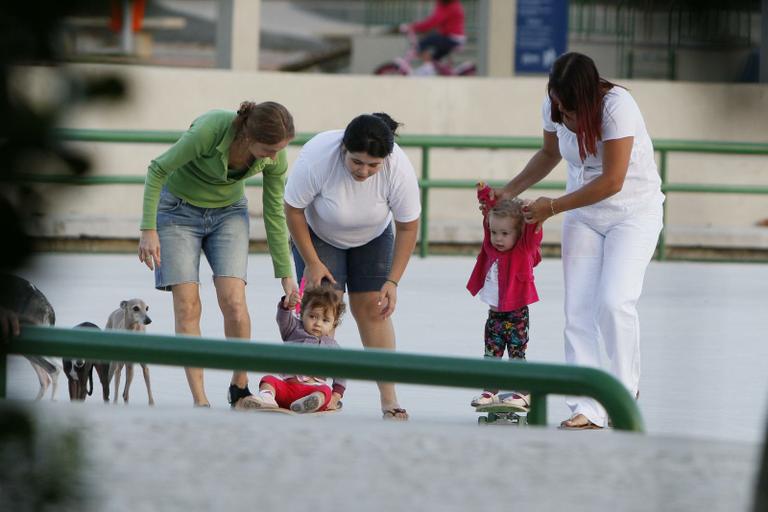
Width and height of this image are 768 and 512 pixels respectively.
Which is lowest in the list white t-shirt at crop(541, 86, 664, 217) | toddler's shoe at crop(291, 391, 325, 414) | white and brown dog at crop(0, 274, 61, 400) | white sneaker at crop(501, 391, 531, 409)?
toddler's shoe at crop(291, 391, 325, 414)

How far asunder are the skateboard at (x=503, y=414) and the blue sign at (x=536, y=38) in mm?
9224

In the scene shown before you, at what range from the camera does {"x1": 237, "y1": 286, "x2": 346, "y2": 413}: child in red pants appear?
5707 mm

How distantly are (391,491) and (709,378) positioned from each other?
3648mm

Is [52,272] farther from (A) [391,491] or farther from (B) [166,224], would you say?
(B) [166,224]

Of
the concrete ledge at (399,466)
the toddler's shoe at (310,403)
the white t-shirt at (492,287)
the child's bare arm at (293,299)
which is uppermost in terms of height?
the white t-shirt at (492,287)

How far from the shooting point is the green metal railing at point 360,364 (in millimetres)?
2908

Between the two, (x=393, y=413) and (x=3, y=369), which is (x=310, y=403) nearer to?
(x=393, y=413)

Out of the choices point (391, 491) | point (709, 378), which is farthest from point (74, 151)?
point (709, 378)

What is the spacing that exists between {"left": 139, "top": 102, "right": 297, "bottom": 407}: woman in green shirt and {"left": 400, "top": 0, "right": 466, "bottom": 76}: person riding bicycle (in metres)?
11.3

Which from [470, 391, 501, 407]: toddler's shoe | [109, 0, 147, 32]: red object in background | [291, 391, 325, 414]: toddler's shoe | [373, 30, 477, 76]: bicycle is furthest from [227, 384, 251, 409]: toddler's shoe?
[373, 30, 477, 76]: bicycle

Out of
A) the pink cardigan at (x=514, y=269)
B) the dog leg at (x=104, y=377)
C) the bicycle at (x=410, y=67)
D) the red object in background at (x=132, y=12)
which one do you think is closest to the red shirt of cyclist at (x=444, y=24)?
the bicycle at (x=410, y=67)

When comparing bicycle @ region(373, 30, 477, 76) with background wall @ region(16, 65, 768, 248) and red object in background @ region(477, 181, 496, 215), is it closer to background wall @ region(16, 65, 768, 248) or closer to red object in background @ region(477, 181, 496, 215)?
background wall @ region(16, 65, 768, 248)

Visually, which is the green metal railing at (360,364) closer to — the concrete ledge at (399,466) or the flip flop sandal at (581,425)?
the concrete ledge at (399,466)

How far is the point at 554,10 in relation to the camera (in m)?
14.4
